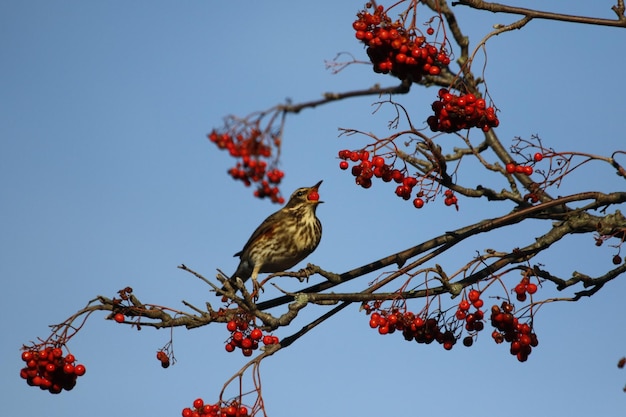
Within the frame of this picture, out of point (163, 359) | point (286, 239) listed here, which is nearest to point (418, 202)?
point (163, 359)

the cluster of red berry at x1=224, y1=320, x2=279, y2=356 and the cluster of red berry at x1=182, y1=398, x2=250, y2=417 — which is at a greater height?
the cluster of red berry at x1=224, y1=320, x2=279, y2=356

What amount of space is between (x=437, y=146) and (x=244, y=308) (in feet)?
4.73

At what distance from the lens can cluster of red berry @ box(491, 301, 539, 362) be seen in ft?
16.2

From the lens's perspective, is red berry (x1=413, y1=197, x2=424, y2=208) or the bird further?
the bird

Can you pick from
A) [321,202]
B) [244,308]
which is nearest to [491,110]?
[244,308]

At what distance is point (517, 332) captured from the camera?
4.99 meters

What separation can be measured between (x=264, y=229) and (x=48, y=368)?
516 centimetres

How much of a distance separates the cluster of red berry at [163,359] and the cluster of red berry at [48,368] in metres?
0.51

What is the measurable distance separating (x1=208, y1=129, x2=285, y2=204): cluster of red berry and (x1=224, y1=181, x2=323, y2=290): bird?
30 centimetres

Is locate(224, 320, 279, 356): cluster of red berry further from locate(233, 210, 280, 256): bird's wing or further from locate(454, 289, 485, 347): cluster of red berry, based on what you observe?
locate(233, 210, 280, 256): bird's wing

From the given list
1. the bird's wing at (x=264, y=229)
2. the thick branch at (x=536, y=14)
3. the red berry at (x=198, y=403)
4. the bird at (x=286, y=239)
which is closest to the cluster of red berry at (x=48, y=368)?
the red berry at (x=198, y=403)

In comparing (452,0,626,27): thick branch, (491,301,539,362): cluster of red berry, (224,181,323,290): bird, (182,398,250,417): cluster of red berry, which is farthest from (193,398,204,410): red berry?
(224,181,323,290): bird

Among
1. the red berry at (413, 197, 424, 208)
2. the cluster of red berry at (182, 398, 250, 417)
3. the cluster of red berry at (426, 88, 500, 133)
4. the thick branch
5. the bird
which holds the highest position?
the bird

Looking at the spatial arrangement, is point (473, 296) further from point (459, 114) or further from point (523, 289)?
point (459, 114)
